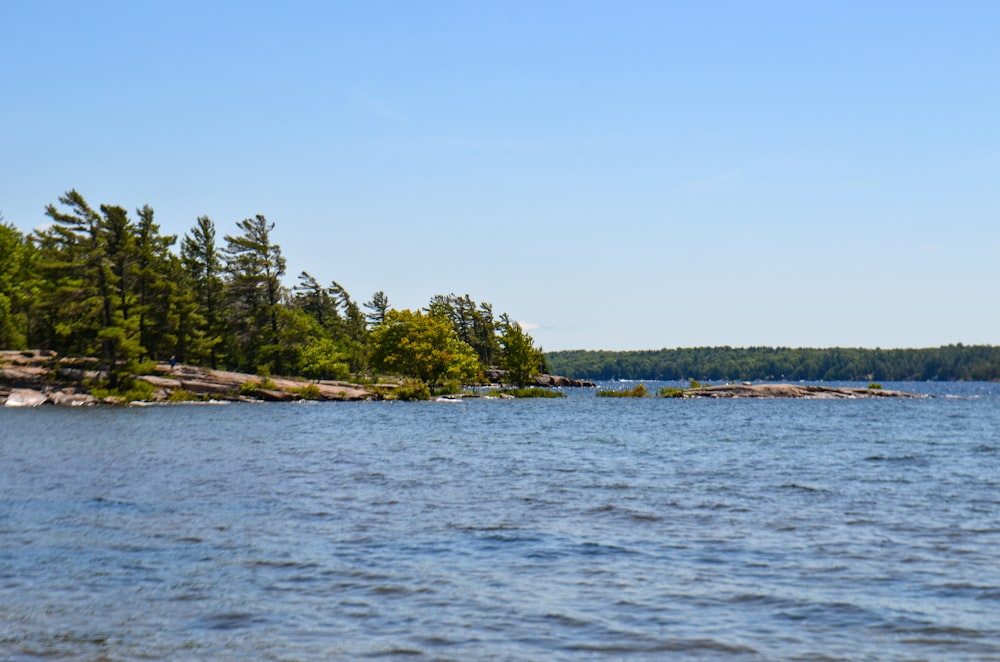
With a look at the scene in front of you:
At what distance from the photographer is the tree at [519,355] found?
118000 millimetres

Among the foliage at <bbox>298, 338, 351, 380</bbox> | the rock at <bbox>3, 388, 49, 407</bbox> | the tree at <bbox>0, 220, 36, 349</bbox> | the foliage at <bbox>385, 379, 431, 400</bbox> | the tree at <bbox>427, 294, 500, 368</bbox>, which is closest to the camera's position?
the rock at <bbox>3, 388, 49, 407</bbox>

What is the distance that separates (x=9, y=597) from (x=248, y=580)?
357 centimetres

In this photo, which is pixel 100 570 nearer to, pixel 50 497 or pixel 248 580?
pixel 248 580

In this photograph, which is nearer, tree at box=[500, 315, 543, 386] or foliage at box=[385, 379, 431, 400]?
foliage at box=[385, 379, 431, 400]

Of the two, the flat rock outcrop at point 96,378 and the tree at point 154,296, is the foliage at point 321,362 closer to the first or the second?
the flat rock outcrop at point 96,378

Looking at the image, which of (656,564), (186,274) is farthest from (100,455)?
(186,274)

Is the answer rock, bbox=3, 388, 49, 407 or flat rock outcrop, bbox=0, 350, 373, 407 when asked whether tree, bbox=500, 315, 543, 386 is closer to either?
flat rock outcrop, bbox=0, 350, 373, 407

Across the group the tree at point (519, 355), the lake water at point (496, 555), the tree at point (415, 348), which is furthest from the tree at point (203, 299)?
the lake water at point (496, 555)

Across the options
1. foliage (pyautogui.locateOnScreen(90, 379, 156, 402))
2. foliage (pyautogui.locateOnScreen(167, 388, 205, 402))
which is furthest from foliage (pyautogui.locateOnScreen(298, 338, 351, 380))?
foliage (pyautogui.locateOnScreen(90, 379, 156, 402))

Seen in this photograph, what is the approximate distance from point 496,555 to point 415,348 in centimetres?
8651

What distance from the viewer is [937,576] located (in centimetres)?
1472

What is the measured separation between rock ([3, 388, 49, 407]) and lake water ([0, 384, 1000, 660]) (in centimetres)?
4242

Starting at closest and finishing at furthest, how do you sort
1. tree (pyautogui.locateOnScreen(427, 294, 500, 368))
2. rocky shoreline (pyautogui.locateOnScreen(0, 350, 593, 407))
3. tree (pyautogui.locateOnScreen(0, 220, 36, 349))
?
rocky shoreline (pyautogui.locateOnScreen(0, 350, 593, 407))
tree (pyautogui.locateOnScreen(0, 220, 36, 349))
tree (pyautogui.locateOnScreen(427, 294, 500, 368))

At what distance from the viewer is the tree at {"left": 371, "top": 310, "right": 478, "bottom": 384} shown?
339 feet
